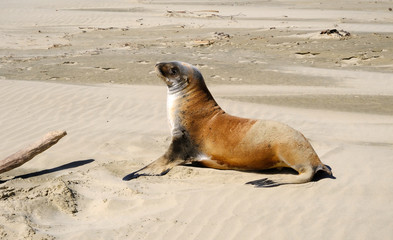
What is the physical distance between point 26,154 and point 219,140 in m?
2.37

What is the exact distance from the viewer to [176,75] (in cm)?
628

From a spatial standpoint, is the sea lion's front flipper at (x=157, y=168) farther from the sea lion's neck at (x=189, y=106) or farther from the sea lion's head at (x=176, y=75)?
the sea lion's head at (x=176, y=75)

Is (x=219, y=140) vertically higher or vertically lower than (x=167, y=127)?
higher

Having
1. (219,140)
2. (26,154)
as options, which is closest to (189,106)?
(219,140)

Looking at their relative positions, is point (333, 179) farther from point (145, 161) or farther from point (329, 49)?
point (329, 49)

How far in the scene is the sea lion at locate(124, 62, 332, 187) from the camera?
5.57 meters

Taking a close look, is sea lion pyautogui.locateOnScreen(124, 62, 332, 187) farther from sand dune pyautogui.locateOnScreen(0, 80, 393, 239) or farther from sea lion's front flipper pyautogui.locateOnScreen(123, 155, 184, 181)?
sand dune pyautogui.locateOnScreen(0, 80, 393, 239)

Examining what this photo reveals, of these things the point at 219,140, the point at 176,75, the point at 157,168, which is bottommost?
the point at 157,168

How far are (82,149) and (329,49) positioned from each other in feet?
39.5

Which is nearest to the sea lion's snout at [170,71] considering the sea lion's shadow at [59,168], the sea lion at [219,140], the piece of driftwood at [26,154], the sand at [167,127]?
the sea lion at [219,140]

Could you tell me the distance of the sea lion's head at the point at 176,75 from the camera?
247 inches

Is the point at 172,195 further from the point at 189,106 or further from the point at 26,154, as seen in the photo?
the point at 26,154

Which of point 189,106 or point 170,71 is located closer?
point 189,106

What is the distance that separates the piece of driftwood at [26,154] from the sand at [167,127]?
17 cm
